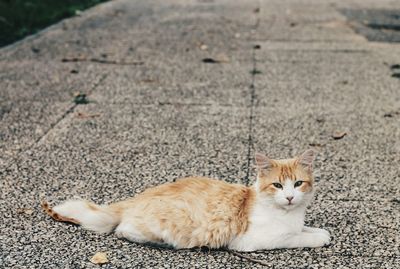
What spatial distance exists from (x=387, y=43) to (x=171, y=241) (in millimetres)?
8156

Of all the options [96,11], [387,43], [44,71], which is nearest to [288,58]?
[387,43]

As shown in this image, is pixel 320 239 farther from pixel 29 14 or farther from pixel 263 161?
pixel 29 14

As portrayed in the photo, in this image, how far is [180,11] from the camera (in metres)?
14.6

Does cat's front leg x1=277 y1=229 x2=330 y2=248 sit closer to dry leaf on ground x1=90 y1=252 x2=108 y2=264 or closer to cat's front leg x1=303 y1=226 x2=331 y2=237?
cat's front leg x1=303 y1=226 x2=331 y2=237

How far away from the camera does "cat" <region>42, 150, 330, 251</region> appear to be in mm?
3451

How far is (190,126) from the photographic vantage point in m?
6.14

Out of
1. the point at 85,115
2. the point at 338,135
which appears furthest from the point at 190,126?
the point at 338,135

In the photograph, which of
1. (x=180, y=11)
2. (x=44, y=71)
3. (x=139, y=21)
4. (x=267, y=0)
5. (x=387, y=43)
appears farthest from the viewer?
(x=267, y=0)

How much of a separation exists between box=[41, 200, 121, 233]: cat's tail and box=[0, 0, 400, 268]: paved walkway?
0.19 feet

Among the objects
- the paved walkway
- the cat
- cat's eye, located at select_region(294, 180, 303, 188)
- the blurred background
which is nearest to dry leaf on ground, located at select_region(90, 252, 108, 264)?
the paved walkway

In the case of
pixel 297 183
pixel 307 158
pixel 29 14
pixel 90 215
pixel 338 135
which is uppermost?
pixel 307 158

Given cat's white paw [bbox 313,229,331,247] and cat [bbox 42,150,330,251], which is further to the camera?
cat's white paw [bbox 313,229,331,247]

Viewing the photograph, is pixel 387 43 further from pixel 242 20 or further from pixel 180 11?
pixel 180 11

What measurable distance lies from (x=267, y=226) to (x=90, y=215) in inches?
41.8
